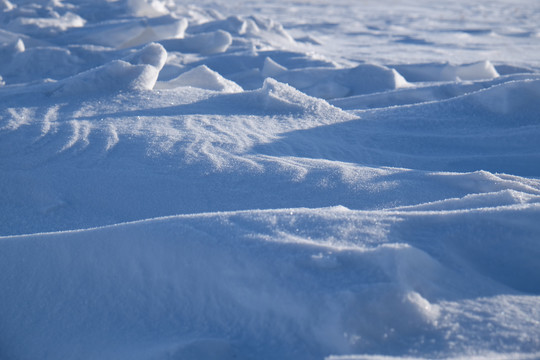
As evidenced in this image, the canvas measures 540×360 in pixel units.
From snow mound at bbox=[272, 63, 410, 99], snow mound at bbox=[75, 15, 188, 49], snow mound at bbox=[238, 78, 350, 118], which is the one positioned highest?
snow mound at bbox=[238, 78, 350, 118]

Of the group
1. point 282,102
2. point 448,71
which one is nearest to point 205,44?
A: point 448,71

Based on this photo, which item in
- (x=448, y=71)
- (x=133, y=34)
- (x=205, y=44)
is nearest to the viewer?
(x=448, y=71)

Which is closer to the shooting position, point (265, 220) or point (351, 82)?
point (265, 220)

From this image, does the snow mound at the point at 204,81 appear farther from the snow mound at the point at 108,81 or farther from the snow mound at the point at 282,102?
the snow mound at the point at 282,102

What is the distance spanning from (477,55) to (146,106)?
4.17m

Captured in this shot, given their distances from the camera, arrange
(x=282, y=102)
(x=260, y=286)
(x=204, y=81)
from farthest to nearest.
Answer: (x=204, y=81)
(x=282, y=102)
(x=260, y=286)

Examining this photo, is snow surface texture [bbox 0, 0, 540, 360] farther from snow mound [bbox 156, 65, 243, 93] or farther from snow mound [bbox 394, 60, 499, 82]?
snow mound [bbox 394, 60, 499, 82]

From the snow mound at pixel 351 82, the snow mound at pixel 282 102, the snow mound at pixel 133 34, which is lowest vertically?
the snow mound at pixel 133 34

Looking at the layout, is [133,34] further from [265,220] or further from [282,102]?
[265,220]

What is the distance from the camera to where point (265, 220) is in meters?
1.26

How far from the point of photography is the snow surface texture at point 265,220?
3.27 feet

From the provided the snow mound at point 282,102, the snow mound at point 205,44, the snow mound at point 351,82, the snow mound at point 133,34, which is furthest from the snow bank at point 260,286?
the snow mound at point 133,34

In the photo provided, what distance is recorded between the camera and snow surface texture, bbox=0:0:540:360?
3.27 feet

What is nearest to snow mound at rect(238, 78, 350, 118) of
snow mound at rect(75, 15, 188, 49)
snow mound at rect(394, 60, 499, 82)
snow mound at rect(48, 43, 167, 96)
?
snow mound at rect(48, 43, 167, 96)
